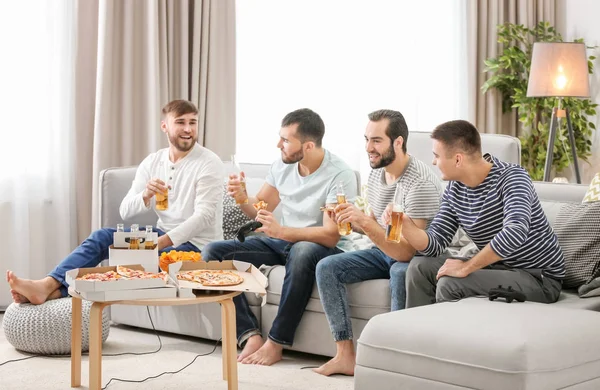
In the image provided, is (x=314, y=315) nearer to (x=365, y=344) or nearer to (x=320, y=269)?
(x=320, y=269)

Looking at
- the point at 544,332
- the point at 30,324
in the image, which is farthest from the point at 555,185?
the point at 30,324

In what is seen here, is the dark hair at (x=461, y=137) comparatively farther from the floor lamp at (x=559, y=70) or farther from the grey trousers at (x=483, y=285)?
the floor lamp at (x=559, y=70)

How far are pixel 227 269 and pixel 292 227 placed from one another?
547 mm

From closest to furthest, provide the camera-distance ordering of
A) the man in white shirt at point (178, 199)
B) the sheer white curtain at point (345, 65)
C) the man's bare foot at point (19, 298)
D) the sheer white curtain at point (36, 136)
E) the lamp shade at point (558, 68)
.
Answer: the man's bare foot at point (19, 298), the man in white shirt at point (178, 199), the sheer white curtain at point (36, 136), the lamp shade at point (558, 68), the sheer white curtain at point (345, 65)

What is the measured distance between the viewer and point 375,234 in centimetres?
333

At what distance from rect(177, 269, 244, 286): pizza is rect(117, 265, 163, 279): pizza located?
95 millimetres

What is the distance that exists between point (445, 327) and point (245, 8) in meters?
3.47

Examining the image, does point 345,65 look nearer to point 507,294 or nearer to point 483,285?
point 483,285

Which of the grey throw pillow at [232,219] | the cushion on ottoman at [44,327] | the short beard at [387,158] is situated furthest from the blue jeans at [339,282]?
the cushion on ottoman at [44,327]

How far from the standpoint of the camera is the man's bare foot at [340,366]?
3.37 m

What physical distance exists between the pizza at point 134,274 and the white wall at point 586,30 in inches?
164

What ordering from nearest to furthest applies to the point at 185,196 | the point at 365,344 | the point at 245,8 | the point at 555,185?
the point at 365,344
the point at 555,185
the point at 185,196
the point at 245,8

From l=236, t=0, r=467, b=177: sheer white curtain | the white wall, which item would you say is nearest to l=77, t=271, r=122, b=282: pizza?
l=236, t=0, r=467, b=177: sheer white curtain

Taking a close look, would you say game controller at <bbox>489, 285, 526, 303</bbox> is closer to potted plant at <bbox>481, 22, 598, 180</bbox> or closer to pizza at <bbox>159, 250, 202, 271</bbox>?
pizza at <bbox>159, 250, 202, 271</bbox>
